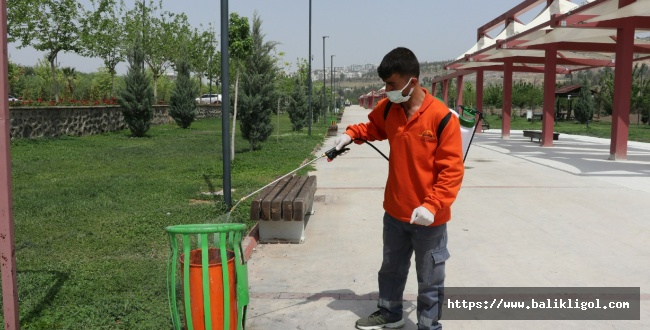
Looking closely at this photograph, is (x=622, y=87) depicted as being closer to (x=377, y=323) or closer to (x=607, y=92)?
(x=377, y=323)

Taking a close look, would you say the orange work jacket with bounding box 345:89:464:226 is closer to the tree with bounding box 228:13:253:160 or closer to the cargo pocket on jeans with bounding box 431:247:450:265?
the cargo pocket on jeans with bounding box 431:247:450:265

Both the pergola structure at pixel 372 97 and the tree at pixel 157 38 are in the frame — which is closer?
the tree at pixel 157 38

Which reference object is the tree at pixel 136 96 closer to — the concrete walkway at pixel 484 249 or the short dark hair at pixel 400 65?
the concrete walkway at pixel 484 249

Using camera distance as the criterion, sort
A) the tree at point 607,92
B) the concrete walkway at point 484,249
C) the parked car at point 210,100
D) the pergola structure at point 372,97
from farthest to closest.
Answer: the pergola structure at point 372,97 < the parked car at point 210,100 < the tree at point 607,92 < the concrete walkway at point 484,249

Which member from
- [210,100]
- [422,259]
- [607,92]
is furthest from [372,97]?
[422,259]

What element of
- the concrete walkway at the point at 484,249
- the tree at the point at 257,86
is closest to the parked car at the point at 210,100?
→ the tree at the point at 257,86

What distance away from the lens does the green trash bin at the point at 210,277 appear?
3.12 meters

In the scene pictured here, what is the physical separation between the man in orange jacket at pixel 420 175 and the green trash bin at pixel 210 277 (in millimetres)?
948

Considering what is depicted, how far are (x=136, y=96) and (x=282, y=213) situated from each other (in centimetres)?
1757

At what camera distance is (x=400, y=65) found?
10.6ft

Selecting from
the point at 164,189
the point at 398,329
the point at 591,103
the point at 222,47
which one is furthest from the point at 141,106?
the point at 591,103

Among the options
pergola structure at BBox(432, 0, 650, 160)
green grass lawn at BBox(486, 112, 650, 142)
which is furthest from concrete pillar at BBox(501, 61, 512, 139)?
green grass lawn at BBox(486, 112, 650, 142)

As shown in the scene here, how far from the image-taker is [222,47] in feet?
23.1

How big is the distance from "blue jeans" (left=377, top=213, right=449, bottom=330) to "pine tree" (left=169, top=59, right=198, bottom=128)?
25809 mm
